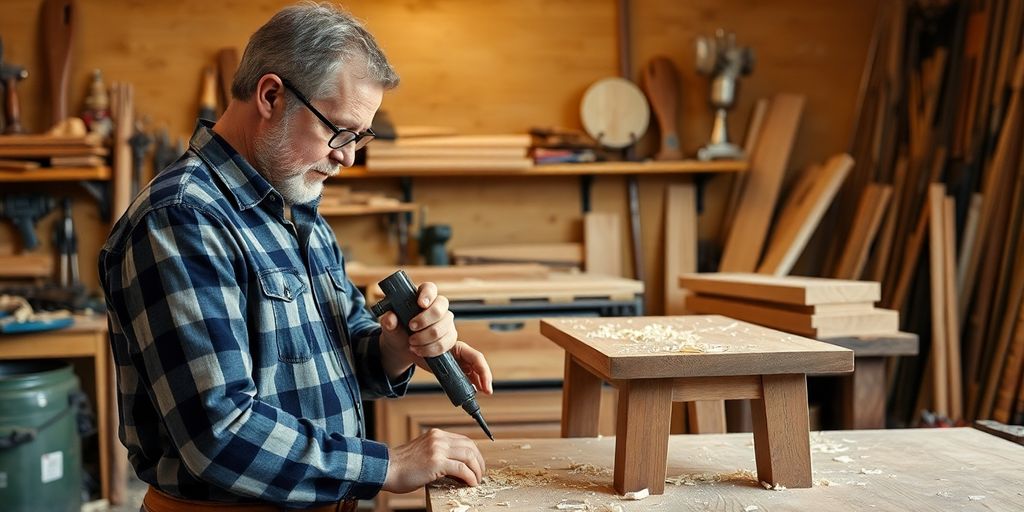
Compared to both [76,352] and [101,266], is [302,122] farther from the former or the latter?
[76,352]

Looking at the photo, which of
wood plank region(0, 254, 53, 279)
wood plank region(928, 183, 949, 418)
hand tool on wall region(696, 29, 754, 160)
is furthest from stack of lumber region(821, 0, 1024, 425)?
wood plank region(0, 254, 53, 279)

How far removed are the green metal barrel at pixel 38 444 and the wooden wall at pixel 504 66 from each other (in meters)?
0.97

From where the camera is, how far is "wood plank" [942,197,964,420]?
3.47m

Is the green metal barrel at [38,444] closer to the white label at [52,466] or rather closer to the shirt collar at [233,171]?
the white label at [52,466]

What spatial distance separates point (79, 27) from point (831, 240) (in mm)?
3754

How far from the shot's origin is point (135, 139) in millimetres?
4031

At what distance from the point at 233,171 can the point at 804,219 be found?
3.03m

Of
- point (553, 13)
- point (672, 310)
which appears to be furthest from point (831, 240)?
point (553, 13)

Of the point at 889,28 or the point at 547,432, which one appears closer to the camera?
the point at 547,432

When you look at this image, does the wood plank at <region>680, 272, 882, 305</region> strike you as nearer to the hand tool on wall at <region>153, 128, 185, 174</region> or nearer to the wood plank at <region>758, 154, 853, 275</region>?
the wood plank at <region>758, 154, 853, 275</region>

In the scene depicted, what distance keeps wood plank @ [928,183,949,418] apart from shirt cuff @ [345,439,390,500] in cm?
282

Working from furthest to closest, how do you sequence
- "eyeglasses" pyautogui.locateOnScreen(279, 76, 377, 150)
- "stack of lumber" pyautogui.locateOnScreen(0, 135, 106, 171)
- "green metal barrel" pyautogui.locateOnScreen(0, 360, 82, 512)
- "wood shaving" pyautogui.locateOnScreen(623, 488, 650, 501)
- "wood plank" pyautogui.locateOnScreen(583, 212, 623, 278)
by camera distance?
"wood plank" pyautogui.locateOnScreen(583, 212, 623, 278) < "stack of lumber" pyautogui.locateOnScreen(0, 135, 106, 171) < "green metal barrel" pyautogui.locateOnScreen(0, 360, 82, 512) < "eyeglasses" pyautogui.locateOnScreen(279, 76, 377, 150) < "wood shaving" pyautogui.locateOnScreen(623, 488, 650, 501)

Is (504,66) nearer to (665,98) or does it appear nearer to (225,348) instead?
(665,98)

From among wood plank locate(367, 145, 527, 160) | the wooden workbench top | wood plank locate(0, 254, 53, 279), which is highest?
wood plank locate(367, 145, 527, 160)
